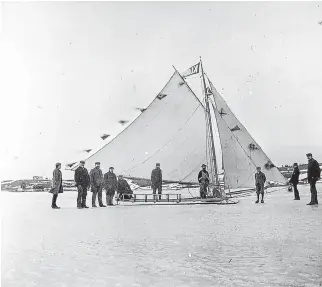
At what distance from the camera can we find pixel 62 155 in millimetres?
4699

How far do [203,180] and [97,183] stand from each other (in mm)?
1961

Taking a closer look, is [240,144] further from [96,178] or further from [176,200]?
[96,178]

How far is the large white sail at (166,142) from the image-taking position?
23.8 ft

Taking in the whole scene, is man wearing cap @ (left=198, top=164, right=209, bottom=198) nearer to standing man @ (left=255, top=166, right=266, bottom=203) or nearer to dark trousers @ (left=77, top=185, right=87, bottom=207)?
standing man @ (left=255, top=166, right=266, bottom=203)

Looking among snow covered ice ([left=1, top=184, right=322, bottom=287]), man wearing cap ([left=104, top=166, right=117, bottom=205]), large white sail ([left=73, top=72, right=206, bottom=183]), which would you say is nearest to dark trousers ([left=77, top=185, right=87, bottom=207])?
man wearing cap ([left=104, top=166, right=117, bottom=205])

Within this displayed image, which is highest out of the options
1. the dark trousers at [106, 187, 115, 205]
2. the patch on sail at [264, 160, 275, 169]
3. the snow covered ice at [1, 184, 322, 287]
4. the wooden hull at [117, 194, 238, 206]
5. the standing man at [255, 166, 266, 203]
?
the patch on sail at [264, 160, 275, 169]

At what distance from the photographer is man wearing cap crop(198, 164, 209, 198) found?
288 inches

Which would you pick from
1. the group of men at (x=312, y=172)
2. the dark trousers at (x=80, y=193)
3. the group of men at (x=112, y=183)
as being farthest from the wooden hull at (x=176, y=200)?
the group of men at (x=312, y=172)

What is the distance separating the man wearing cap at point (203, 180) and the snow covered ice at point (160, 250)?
7.22 feet

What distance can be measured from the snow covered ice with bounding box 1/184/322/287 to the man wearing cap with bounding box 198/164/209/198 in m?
2.20

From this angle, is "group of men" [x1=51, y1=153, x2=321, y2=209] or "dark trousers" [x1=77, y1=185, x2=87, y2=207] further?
"dark trousers" [x1=77, y1=185, x2=87, y2=207]

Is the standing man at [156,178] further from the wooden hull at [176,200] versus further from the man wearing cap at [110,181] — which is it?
the man wearing cap at [110,181]

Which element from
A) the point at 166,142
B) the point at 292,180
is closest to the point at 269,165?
the point at 292,180

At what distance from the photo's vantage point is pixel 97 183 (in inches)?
277
